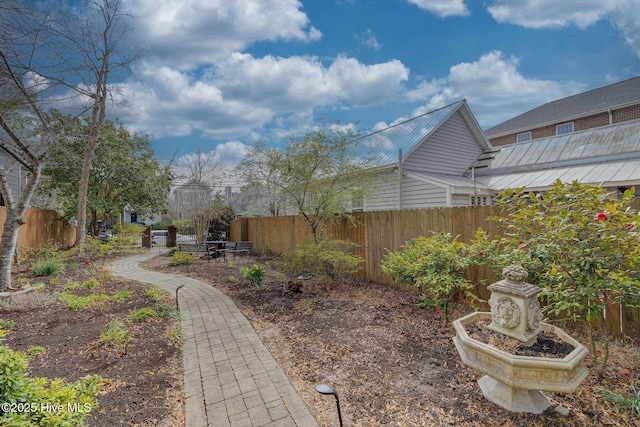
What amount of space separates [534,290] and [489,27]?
8754mm

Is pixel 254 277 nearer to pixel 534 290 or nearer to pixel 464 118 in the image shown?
pixel 534 290

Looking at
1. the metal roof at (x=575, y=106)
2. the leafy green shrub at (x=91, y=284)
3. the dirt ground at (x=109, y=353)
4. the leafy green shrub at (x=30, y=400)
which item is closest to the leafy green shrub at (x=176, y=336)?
the dirt ground at (x=109, y=353)

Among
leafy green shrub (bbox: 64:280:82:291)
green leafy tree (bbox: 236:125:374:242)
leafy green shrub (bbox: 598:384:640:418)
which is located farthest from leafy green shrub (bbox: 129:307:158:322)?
leafy green shrub (bbox: 598:384:640:418)

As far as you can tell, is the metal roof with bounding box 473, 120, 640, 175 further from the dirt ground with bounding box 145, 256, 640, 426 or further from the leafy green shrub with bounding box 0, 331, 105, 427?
the leafy green shrub with bounding box 0, 331, 105, 427

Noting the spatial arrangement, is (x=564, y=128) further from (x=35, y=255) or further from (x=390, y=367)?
(x=35, y=255)

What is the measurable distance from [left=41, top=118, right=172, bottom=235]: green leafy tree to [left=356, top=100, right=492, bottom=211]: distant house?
35.8 ft

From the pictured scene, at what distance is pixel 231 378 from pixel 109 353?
170cm

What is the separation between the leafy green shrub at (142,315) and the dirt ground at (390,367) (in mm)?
1515

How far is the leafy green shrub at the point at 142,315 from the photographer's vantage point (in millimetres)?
4741

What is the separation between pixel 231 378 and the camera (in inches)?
126

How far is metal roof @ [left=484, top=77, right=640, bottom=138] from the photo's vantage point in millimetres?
16469

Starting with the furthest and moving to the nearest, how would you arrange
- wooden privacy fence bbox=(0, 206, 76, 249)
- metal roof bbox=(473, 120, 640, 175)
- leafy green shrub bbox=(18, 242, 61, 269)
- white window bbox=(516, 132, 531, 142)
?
white window bbox=(516, 132, 531, 142), metal roof bbox=(473, 120, 640, 175), wooden privacy fence bbox=(0, 206, 76, 249), leafy green shrub bbox=(18, 242, 61, 269)

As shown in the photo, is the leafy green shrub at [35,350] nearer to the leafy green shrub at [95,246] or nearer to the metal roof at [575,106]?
the leafy green shrub at [95,246]

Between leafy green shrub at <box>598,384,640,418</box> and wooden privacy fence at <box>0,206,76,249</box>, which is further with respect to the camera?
wooden privacy fence at <box>0,206,76,249</box>
